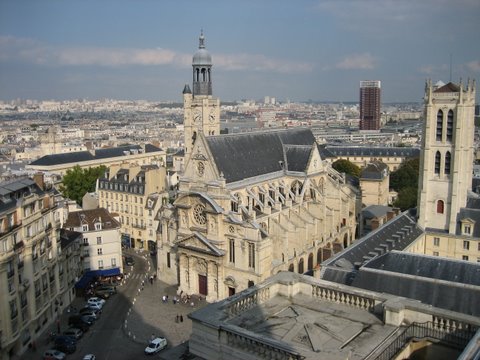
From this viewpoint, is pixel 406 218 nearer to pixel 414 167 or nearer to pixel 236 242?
pixel 236 242

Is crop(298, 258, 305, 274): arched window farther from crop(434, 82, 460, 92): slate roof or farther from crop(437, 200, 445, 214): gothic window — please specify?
crop(434, 82, 460, 92): slate roof

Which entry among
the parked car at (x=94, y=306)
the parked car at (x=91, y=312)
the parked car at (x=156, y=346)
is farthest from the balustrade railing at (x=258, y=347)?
the parked car at (x=94, y=306)

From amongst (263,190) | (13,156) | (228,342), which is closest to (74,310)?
(263,190)

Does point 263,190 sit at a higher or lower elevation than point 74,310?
higher

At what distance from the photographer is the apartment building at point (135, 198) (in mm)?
61969

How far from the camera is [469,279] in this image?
96.1ft

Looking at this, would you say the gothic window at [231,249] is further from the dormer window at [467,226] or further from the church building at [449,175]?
the dormer window at [467,226]

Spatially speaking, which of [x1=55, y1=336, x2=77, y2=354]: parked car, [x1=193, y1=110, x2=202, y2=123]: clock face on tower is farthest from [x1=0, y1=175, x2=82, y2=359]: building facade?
[x1=193, y1=110, x2=202, y2=123]: clock face on tower

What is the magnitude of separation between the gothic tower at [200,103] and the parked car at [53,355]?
30.6m

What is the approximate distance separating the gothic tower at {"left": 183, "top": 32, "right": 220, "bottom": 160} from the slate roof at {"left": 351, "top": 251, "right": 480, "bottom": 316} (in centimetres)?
3375

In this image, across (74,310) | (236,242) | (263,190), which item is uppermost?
(263,190)

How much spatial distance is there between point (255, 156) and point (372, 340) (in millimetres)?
39192

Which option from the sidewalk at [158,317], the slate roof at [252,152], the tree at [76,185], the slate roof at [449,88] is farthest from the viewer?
the tree at [76,185]

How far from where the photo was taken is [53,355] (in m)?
34.2
